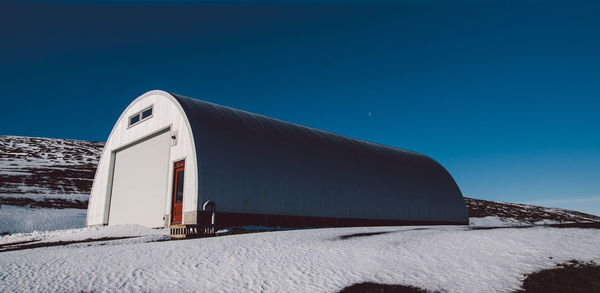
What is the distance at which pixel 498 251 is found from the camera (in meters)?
10.2

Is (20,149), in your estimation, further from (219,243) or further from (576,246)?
(576,246)

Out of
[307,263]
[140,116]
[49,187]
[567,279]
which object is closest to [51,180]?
[49,187]

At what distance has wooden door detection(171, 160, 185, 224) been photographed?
19.0m

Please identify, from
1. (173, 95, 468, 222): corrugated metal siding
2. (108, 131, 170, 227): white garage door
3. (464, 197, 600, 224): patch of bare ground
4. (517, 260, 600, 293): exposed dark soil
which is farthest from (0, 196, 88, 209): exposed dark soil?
(464, 197, 600, 224): patch of bare ground

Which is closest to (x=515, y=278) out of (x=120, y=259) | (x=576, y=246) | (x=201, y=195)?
(x=576, y=246)

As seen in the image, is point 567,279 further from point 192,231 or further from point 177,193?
point 177,193

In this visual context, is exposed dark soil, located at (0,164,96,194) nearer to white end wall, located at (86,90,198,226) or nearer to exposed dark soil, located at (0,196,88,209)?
exposed dark soil, located at (0,196,88,209)

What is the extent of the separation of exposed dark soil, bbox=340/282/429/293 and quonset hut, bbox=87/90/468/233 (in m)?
9.87

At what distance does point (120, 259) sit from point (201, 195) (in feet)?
22.6

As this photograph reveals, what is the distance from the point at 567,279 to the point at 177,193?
1607 cm

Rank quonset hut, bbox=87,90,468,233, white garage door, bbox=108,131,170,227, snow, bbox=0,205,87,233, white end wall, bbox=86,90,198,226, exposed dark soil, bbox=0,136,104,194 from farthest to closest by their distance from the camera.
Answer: exposed dark soil, bbox=0,136,104,194
snow, bbox=0,205,87,233
white garage door, bbox=108,131,170,227
quonset hut, bbox=87,90,468,233
white end wall, bbox=86,90,198,226

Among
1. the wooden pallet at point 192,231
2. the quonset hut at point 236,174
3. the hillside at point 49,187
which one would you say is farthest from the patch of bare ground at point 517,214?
the wooden pallet at point 192,231

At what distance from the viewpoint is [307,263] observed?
31.6ft

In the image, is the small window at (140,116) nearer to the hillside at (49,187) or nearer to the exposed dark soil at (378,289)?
the hillside at (49,187)
